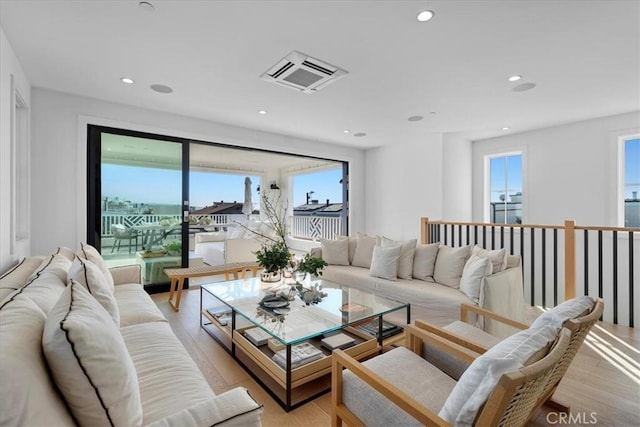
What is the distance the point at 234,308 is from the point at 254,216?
775cm

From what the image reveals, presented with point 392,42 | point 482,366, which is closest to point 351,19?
point 392,42

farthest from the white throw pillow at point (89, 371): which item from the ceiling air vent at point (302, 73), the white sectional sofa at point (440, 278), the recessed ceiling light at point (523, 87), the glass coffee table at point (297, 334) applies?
the recessed ceiling light at point (523, 87)

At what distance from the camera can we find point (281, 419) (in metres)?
1.72

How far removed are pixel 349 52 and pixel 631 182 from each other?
452 cm

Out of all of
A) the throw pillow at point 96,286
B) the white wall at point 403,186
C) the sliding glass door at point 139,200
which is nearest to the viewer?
the throw pillow at point 96,286

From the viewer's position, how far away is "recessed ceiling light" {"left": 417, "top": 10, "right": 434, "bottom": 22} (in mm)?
2037

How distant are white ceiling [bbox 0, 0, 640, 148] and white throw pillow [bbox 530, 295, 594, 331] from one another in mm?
1880

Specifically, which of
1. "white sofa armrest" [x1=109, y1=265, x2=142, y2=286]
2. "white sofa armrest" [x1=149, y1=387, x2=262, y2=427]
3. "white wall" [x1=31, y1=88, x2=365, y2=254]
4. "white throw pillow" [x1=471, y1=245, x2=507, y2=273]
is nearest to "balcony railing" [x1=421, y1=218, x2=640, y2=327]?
"white throw pillow" [x1=471, y1=245, x2=507, y2=273]

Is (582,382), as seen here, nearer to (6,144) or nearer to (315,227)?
(6,144)

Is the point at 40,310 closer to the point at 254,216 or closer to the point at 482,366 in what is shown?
the point at 482,366

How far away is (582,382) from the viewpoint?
6.79 ft

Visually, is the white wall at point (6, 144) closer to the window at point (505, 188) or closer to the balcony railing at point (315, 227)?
the balcony railing at point (315, 227)

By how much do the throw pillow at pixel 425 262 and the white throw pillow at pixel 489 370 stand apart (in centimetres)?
226

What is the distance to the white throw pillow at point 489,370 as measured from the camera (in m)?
0.95
